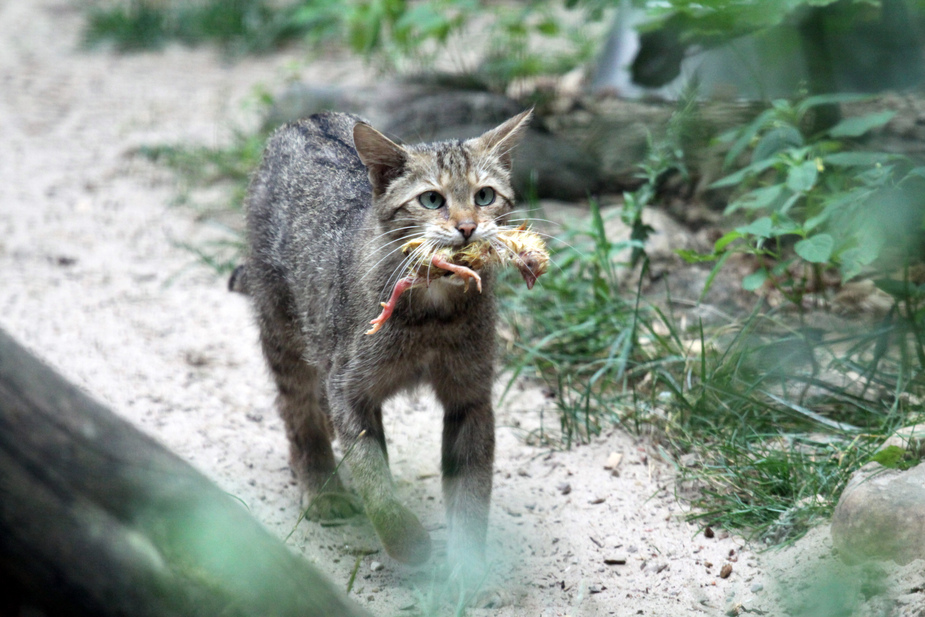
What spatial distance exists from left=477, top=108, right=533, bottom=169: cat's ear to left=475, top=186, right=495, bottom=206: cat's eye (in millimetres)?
203

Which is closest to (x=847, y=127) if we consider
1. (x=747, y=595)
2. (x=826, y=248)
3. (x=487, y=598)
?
(x=826, y=248)

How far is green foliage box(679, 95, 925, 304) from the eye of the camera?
11.8ft

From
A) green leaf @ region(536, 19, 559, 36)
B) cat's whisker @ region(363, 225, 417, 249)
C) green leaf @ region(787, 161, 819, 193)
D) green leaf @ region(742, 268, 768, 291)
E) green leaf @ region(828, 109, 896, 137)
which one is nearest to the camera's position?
cat's whisker @ region(363, 225, 417, 249)

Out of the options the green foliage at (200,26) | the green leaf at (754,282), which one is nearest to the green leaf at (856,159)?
the green leaf at (754,282)

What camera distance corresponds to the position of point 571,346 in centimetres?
493

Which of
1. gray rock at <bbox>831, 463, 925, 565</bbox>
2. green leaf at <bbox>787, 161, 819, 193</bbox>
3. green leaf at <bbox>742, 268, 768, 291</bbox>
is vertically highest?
green leaf at <bbox>787, 161, 819, 193</bbox>

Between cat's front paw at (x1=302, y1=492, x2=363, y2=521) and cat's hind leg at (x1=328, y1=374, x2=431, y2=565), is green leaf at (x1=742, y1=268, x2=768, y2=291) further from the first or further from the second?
cat's front paw at (x1=302, y1=492, x2=363, y2=521)

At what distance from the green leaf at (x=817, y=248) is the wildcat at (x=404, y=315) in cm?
139

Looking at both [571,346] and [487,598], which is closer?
[487,598]

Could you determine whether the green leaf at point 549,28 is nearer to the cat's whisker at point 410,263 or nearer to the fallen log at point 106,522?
the cat's whisker at point 410,263

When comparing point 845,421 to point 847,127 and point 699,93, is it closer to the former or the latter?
point 847,127

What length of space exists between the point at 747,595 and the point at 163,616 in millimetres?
2182

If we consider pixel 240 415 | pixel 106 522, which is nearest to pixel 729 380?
pixel 240 415

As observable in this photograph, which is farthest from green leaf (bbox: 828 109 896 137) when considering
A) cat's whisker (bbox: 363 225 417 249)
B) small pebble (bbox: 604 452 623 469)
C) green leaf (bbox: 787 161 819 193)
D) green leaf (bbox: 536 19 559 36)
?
green leaf (bbox: 536 19 559 36)
